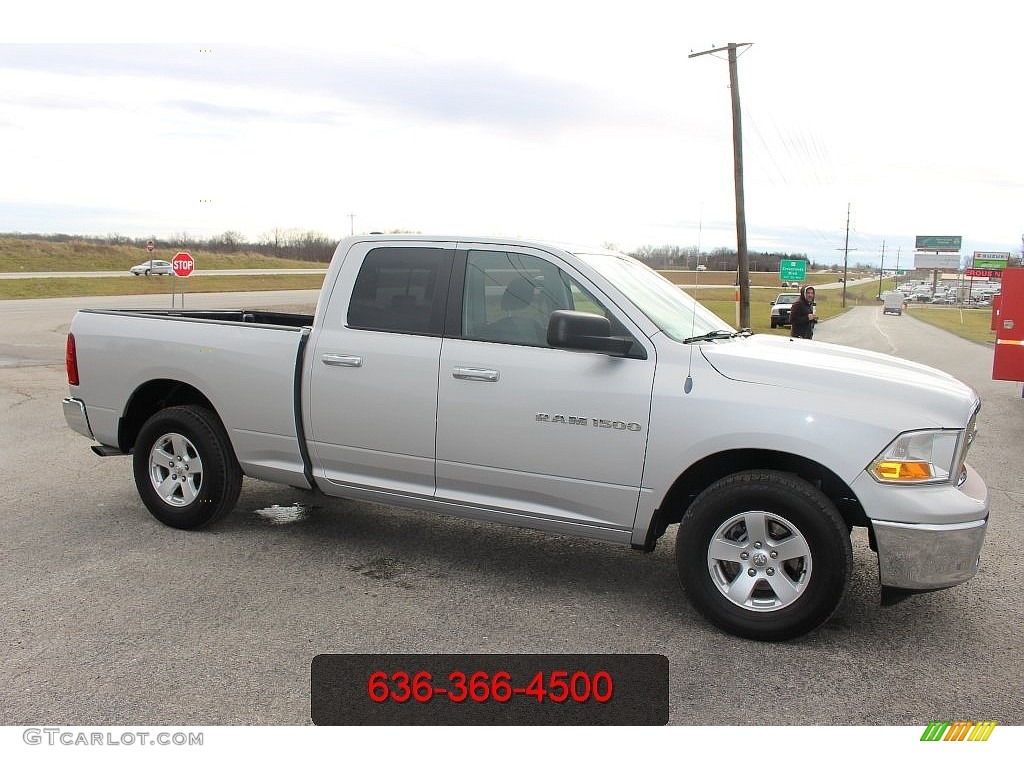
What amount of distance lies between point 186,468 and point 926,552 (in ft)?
14.7

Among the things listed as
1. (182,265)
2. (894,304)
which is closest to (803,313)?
(182,265)

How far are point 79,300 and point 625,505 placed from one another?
3826cm

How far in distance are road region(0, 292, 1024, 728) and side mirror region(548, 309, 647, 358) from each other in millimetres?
1384

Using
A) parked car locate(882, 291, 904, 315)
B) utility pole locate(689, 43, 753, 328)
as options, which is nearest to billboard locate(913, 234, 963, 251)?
parked car locate(882, 291, 904, 315)

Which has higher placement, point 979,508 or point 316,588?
point 979,508

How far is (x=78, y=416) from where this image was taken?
6227 mm

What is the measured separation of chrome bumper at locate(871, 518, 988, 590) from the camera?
156 inches

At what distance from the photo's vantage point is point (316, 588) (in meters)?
4.79

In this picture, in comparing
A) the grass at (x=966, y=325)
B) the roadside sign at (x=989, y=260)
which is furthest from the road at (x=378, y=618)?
the roadside sign at (x=989, y=260)

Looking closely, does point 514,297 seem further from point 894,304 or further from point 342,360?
point 894,304
